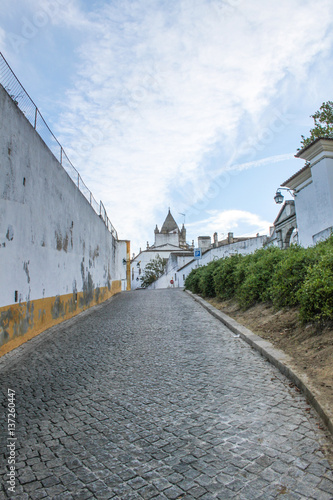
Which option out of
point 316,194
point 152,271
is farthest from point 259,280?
point 152,271

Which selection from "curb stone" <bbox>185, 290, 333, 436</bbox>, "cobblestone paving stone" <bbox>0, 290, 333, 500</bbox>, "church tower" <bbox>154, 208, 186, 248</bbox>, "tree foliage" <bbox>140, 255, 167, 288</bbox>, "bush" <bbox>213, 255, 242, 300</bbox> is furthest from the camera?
"church tower" <bbox>154, 208, 186, 248</bbox>

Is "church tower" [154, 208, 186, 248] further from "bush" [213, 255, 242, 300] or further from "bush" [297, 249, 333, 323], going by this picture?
"bush" [297, 249, 333, 323]

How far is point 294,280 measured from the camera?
19.0 feet

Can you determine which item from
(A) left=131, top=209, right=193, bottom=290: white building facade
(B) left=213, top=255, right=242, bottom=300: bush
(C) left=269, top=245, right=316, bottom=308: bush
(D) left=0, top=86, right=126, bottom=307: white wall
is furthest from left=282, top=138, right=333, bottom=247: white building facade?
(A) left=131, top=209, right=193, bottom=290: white building facade

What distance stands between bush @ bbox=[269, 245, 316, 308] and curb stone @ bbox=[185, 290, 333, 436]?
896 millimetres

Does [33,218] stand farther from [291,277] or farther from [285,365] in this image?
[285,365]

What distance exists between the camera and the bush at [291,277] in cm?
571

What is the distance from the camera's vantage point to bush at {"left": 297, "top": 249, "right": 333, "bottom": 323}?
14.4 feet

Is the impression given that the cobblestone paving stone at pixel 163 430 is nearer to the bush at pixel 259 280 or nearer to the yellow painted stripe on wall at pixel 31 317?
the yellow painted stripe on wall at pixel 31 317

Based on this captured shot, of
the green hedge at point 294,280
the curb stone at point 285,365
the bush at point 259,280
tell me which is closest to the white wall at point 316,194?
the green hedge at point 294,280

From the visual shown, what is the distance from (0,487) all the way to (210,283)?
40.6 feet

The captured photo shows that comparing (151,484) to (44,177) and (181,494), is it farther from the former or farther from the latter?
(44,177)

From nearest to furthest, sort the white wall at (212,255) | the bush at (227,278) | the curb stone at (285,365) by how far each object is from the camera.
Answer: the curb stone at (285,365) → the bush at (227,278) → the white wall at (212,255)

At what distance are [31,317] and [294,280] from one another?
17.4 ft
